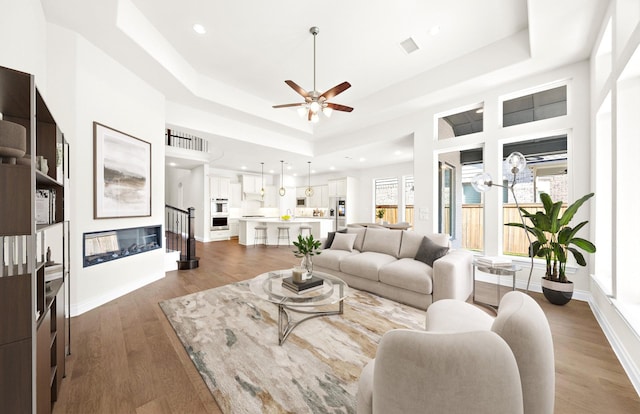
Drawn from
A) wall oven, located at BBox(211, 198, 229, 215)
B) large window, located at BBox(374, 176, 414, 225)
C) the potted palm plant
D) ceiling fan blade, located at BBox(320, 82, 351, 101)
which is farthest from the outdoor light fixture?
wall oven, located at BBox(211, 198, 229, 215)

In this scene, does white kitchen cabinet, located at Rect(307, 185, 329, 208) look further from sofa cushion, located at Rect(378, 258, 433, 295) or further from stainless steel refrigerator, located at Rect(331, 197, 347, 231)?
sofa cushion, located at Rect(378, 258, 433, 295)

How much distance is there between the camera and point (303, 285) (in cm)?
247

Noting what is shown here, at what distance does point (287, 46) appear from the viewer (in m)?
3.61

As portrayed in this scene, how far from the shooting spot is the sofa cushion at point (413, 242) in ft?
11.6

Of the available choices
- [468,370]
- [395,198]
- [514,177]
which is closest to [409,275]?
[514,177]

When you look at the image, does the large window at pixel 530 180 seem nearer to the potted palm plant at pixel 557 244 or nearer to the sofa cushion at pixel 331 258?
the potted palm plant at pixel 557 244

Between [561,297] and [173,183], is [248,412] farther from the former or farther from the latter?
[173,183]

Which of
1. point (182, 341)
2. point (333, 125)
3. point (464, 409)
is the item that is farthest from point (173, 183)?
point (464, 409)

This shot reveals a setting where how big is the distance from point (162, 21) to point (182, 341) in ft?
12.6

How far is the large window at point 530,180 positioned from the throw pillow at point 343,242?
2.59 metres

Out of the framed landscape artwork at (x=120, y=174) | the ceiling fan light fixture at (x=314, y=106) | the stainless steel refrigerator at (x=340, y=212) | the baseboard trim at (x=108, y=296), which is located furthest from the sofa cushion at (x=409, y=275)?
the stainless steel refrigerator at (x=340, y=212)

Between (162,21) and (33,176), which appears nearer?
(33,176)

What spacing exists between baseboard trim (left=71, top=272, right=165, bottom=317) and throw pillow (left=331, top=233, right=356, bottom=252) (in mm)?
3131

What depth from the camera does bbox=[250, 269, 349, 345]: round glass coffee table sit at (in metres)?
2.23
